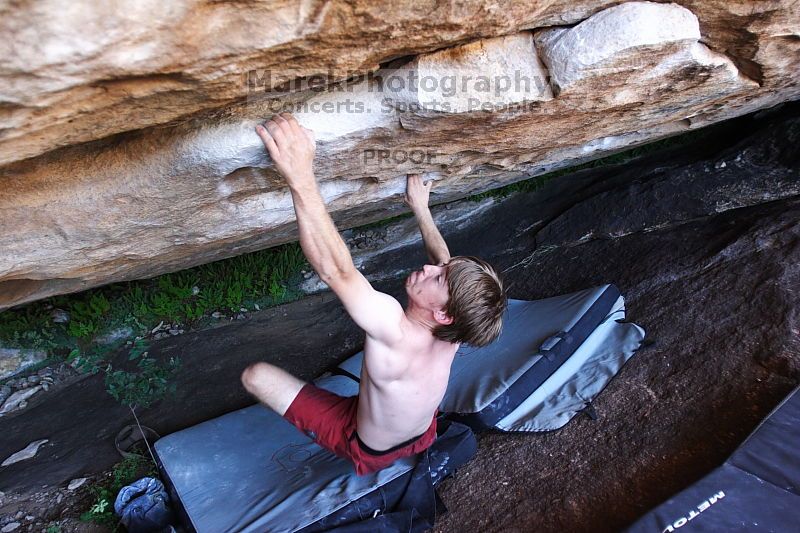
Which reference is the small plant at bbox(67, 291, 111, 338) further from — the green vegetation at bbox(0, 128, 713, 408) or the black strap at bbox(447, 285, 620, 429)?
the black strap at bbox(447, 285, 620, 429)

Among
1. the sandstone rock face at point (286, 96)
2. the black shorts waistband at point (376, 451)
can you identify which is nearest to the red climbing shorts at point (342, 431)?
the black shorts waistband at point (376, 451)

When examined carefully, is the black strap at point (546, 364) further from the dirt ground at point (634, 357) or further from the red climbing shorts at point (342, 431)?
the red climbing shorts at point (342, 431)

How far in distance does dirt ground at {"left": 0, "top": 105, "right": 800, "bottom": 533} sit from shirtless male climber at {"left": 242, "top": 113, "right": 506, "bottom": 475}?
56 cm

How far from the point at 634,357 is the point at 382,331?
1.71 m

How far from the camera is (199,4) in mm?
1195

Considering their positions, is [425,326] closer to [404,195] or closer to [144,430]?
[404,195]

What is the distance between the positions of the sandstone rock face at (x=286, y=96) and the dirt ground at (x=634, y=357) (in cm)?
104

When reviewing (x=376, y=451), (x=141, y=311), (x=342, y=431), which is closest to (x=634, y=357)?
(x=376, y=451)

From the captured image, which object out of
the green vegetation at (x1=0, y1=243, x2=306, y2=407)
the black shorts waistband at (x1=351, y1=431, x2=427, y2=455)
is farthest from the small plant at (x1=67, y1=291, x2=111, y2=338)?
the black shorts waistband at (x1=351, y1=431, x2=427, y2=455)

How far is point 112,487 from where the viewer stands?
10.1 feet

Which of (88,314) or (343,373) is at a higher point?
(88,314)

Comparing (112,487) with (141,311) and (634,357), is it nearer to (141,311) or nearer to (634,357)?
(141,311)

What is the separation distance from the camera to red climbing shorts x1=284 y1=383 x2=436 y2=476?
2607mm

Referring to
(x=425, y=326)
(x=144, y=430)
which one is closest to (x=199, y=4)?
(x=425, y=326)
